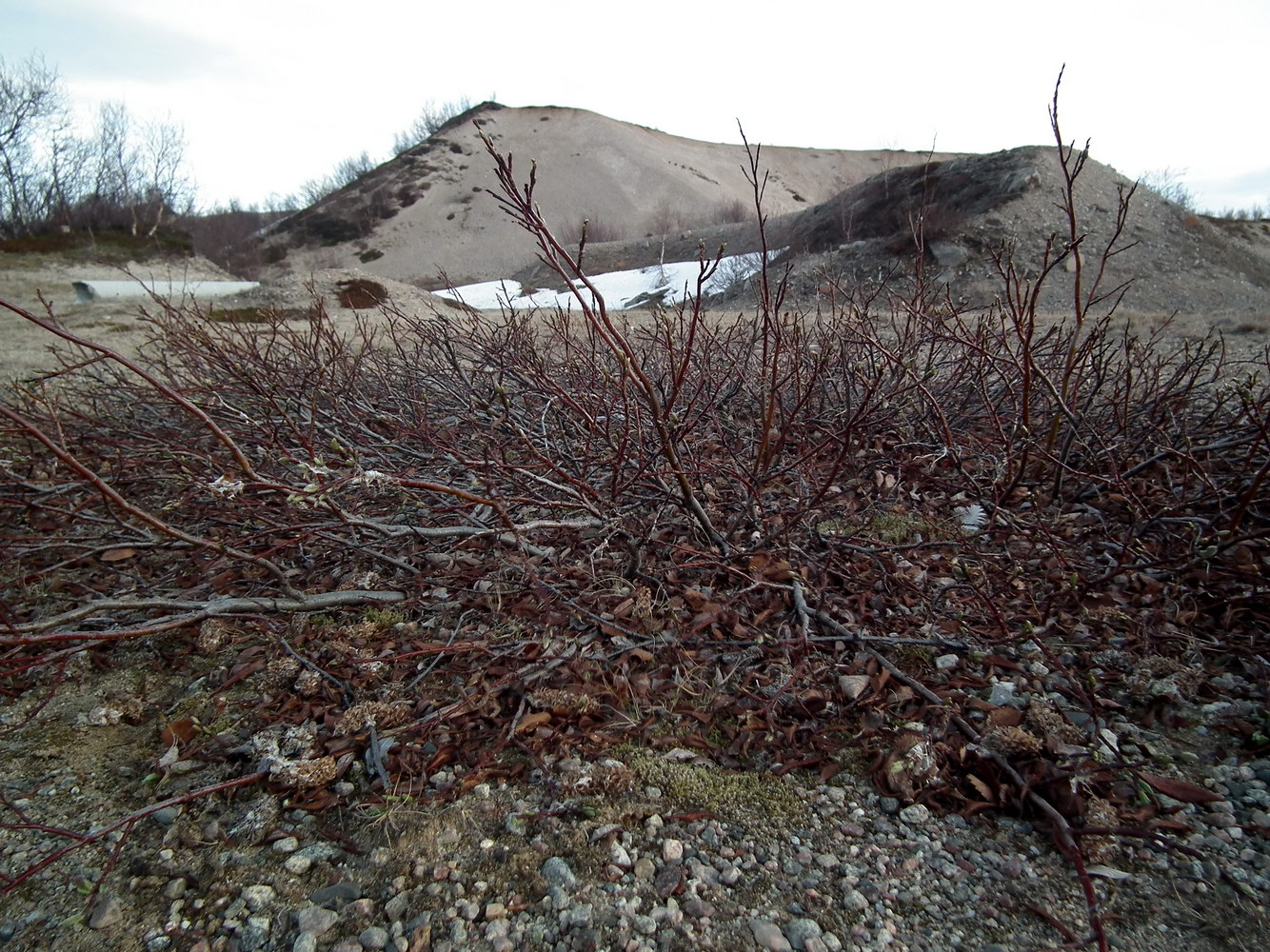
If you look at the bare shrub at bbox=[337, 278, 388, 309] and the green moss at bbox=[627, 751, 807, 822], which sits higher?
the bare shrub at bbox=[337, 278, 388, 309]

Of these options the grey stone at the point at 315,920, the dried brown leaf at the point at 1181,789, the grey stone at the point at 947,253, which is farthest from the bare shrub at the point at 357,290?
the dried brown leaf at the point at 1181,789

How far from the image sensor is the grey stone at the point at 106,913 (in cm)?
144

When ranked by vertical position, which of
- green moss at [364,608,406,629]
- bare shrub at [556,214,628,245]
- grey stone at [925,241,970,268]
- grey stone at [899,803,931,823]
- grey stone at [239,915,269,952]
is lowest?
grey stone at [239,915,269,952]

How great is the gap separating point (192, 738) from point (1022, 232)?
17.8m

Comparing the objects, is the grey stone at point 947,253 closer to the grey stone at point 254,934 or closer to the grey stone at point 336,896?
the grey stone at point 336,896

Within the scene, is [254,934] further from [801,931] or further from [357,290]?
[357,290]

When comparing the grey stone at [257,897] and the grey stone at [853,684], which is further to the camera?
the grey stone at [853,684]

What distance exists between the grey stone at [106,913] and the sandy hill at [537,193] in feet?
114

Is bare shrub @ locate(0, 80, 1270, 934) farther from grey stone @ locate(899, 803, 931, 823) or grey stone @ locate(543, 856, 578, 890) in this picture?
grey stone @ locate(543, 856, 578, 890)

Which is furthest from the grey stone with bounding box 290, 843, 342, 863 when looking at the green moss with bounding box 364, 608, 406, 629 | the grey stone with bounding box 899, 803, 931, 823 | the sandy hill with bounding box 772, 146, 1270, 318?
the sandy hill with bounding box 772, 146, 1270, 318

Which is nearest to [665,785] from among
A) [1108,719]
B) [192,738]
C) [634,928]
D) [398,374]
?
[634,928]

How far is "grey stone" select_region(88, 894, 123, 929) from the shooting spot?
1.44 metres

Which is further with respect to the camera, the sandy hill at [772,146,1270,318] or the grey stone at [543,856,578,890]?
the sandy hill at [772,146,1270,318]

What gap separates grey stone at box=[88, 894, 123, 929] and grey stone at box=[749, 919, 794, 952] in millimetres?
1343
